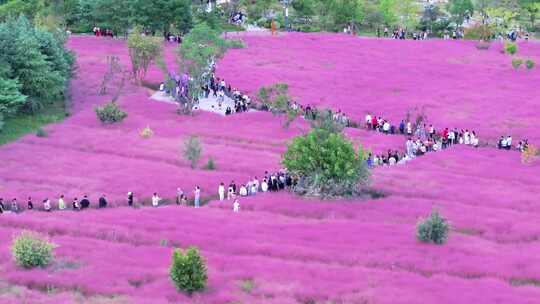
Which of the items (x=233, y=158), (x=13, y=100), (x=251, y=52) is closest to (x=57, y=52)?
(x=13, y=100)

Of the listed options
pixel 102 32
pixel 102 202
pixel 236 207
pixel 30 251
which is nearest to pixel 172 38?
pixel 102 32

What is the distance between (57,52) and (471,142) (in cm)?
2947

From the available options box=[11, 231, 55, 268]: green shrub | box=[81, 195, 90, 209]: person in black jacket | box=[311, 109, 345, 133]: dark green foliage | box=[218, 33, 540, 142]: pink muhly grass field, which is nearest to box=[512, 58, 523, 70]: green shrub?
box=[218, 33, 540, 142]: pink muhly grass field

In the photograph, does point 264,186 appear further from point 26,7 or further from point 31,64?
point 26,7

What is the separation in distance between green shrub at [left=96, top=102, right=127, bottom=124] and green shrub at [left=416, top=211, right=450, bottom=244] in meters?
28.6

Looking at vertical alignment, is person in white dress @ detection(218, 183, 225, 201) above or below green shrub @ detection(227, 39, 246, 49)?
below

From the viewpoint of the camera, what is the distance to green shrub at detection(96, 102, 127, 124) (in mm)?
55281

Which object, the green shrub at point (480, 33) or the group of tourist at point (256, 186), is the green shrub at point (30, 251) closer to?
the group of tourist at point (256, 186)

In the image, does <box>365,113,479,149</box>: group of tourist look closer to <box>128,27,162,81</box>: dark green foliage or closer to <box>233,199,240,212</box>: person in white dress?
<box>128,27,162,81</box>: dark green foliage

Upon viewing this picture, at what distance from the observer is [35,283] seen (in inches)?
1060

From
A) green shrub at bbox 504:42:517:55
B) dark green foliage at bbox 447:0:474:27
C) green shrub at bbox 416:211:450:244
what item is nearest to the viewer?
green shrub at bbox 416:211:450:244

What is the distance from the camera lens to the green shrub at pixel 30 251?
27.9 meters

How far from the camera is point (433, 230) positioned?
104ft

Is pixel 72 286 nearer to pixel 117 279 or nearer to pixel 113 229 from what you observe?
pixel 117 279
